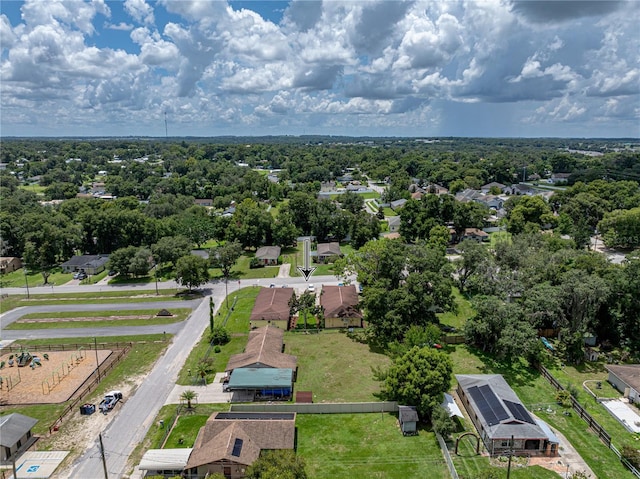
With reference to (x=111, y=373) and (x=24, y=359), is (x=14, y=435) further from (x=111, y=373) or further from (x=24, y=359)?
(x=24, y=359)

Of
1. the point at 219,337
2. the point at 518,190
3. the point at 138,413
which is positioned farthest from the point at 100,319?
the point at 518,190

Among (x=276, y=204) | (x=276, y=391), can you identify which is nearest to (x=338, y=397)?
(x=276, y=391)

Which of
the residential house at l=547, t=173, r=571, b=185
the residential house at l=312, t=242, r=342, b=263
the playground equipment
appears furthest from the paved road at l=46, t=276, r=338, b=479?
the residential house at l=547, t=173, r=571, b=185

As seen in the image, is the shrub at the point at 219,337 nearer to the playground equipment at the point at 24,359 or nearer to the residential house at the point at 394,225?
the playground equipment at the point at 24,359

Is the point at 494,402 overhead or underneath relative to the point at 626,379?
overhead

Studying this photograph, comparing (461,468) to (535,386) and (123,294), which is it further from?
(123,294)

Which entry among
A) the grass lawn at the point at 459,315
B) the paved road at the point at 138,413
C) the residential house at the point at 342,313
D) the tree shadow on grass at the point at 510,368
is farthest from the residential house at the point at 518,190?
the paved road at the point at 138,413

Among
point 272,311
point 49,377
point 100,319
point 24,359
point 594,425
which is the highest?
point 272,311
